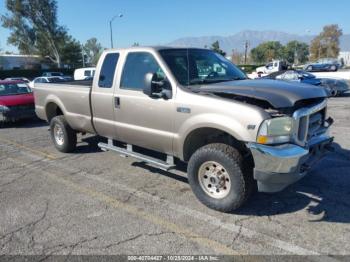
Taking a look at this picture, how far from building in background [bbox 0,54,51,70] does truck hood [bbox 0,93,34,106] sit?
177 feet

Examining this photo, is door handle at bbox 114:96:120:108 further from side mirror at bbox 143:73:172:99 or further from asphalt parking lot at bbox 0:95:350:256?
asphalt parking lot at bbox 0:95:350:256

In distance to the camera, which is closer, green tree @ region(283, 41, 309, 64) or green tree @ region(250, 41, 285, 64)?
green tree @ region(250, 41, 285, 64)

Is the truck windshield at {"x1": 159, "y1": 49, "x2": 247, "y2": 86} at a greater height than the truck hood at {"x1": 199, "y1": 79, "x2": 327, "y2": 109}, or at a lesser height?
greater

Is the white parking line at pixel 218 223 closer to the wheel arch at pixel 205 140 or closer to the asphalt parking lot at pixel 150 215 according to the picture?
the asphalt parking lot at pixel 150 215

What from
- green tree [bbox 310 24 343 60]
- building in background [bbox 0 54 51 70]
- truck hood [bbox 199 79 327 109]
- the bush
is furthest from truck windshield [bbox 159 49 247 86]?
green tree [bbox 310 24 343 60]

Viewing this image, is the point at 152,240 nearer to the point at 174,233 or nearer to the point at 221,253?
the point at 174,233

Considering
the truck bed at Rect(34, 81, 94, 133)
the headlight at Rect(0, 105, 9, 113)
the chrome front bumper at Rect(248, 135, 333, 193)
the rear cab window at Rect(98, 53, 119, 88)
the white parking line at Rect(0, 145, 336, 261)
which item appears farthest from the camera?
the headlight at Rect(0, 105, 9, 113)

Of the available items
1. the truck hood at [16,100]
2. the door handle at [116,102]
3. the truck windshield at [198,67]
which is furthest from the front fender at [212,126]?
the truck hood at [16,100]

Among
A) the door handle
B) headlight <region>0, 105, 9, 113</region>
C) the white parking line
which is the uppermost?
the door handle

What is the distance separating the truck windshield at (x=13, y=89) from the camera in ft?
38.2

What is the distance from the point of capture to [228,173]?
13.3 ft

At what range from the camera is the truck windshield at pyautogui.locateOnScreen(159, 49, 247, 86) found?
478cm

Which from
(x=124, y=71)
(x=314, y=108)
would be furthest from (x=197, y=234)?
(x=124, y=71)

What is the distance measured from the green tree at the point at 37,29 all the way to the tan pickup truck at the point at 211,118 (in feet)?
174
